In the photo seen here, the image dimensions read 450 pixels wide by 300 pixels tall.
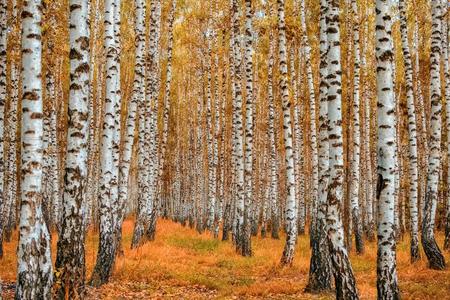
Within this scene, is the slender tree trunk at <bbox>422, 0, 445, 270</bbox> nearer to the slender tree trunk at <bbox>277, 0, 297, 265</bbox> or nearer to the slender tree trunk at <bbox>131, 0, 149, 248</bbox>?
the slender tree trunk at <bbox>277, 0, 297, 265</bbox>

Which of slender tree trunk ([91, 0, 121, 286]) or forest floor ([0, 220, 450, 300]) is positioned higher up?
slender tree trunk ([91, 0, 121, 286])

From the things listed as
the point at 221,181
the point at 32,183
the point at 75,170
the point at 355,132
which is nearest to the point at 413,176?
the point at 355,132

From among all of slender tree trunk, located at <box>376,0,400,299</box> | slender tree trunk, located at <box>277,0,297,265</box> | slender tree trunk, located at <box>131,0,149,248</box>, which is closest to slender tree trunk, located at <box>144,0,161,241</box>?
slender tree trunk, located at <box>131,0,149,248</box>

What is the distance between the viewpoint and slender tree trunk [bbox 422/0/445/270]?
1328cm

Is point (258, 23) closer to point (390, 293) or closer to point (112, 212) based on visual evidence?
point (112, 212)

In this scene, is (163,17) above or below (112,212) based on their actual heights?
above

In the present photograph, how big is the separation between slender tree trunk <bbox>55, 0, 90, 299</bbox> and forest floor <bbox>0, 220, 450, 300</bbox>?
148 cm

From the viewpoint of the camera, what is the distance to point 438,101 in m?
13.8

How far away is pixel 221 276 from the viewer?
13102 millimetres

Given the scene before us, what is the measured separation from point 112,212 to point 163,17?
58.7 ft

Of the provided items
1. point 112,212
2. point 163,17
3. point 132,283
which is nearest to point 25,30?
point 112,212

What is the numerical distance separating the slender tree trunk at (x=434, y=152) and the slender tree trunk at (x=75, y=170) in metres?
9.60

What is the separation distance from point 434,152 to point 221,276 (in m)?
6.96

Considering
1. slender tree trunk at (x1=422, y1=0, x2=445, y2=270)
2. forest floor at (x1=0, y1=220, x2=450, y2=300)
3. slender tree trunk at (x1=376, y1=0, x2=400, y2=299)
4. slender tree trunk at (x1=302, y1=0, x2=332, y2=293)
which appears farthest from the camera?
slender tree trunk at (x1=422, y1=0, x2=445, y2=270)
